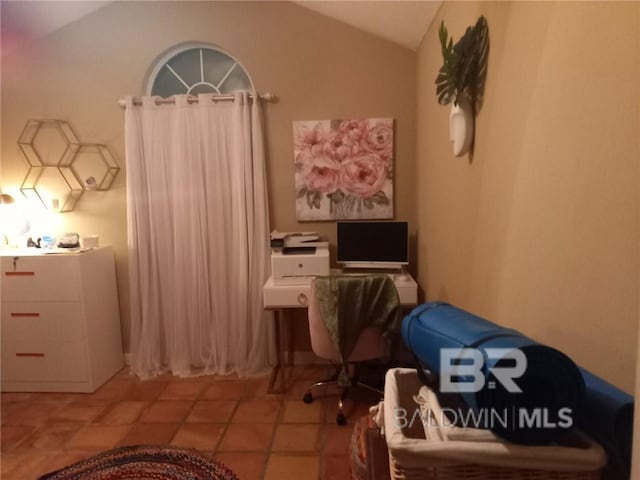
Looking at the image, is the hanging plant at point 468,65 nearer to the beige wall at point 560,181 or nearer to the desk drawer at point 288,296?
the beige wall at point 560,181

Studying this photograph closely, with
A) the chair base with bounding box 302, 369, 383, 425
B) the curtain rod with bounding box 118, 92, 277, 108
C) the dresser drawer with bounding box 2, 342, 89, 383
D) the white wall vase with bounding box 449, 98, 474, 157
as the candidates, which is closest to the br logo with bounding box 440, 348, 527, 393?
the white wall vase with bounding box 449, 98, 474, 157

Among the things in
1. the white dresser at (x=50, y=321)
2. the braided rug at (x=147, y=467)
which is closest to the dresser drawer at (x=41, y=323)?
the white dresser at (x=50, y=321)

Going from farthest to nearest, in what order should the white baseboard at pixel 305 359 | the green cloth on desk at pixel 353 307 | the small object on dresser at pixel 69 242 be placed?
the white baseboard at pixel 305 359, the small object on dresser at pixel 69 242, the green cloth on desk at pixel 353 307

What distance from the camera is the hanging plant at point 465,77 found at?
4.87ft

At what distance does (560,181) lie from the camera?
101 cm

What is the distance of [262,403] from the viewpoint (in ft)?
8.34

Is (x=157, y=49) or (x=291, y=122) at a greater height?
(x=157, y=49)

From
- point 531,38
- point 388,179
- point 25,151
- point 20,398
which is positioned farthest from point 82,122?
point 531,38

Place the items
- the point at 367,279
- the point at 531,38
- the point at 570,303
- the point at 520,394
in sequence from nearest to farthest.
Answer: the point at 520,394
the point at 570,303
the point at 531,38
the point at 367,279

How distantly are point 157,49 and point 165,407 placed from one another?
8.55 ft

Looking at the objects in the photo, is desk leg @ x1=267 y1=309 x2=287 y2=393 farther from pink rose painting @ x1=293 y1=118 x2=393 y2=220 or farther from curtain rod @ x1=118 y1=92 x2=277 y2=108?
curtain rod @ x1=118 y1=92 x2=277 y2=108

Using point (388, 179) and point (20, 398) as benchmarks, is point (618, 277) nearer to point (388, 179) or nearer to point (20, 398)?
point (388, 179)

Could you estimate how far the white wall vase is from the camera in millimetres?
1592

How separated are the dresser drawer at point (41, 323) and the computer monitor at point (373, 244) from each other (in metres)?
1.96
